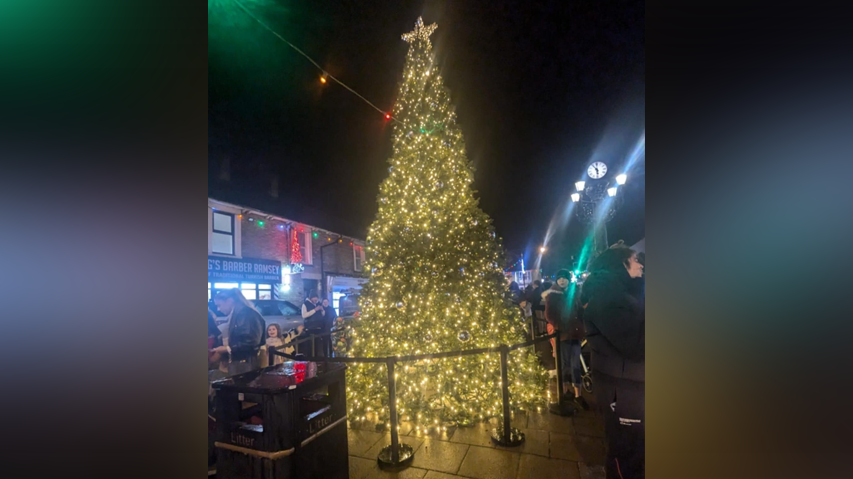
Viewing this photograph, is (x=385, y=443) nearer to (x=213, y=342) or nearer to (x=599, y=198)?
(x=213, y=342)

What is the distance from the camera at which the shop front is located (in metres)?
10.6

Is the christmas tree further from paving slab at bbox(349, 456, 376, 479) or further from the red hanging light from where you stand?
the red hanging light

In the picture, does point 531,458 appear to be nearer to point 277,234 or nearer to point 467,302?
point 467,302

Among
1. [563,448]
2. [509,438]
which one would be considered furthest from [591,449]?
[509,438]

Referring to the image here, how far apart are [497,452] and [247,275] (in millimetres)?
11123

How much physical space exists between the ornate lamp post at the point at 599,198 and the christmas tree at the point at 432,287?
2845 millimetres

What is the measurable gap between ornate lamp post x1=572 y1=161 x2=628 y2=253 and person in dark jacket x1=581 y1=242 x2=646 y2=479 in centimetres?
428

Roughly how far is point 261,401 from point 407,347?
3.02 meters

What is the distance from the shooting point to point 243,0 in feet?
14.3

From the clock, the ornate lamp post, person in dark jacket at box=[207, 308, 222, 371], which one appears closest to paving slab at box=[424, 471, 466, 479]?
person in dark jacket at box=[207, 308, 222, 371]

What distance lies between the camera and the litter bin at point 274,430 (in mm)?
2125

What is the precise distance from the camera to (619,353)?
2.37m

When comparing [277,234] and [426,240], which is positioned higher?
[277,234]
